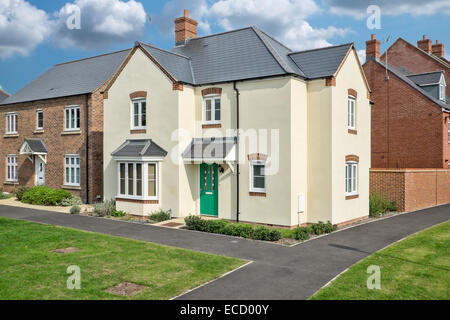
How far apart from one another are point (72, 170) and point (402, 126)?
2219 centimetres

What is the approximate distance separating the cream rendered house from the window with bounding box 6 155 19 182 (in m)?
10.9

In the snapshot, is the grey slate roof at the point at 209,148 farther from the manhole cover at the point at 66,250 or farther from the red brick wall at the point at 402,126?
the red brick wall at the point at 402,126

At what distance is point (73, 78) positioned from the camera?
84.2ft

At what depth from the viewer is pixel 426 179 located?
2258cm

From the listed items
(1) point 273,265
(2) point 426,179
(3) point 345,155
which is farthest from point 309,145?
(2) point 426,179

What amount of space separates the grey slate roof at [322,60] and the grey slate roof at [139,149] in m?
7.16

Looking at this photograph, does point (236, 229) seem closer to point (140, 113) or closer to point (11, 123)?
point (140, 113)

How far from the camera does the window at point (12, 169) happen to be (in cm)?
2697

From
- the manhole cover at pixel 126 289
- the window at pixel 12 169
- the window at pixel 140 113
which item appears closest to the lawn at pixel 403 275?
the manhole cover at pixel 126 289

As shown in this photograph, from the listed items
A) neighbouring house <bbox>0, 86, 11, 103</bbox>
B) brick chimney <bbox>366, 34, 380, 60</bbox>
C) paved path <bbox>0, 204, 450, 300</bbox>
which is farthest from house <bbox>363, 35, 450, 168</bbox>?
neighbouring house <bbox>0, 86, 11, 103</bbox>

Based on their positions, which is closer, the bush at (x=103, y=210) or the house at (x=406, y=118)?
the bush at (x=103, y=210)

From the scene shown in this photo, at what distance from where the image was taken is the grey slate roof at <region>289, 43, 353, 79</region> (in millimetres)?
16016

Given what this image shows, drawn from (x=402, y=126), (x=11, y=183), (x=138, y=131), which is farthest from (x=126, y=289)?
(x=402, y=126)
